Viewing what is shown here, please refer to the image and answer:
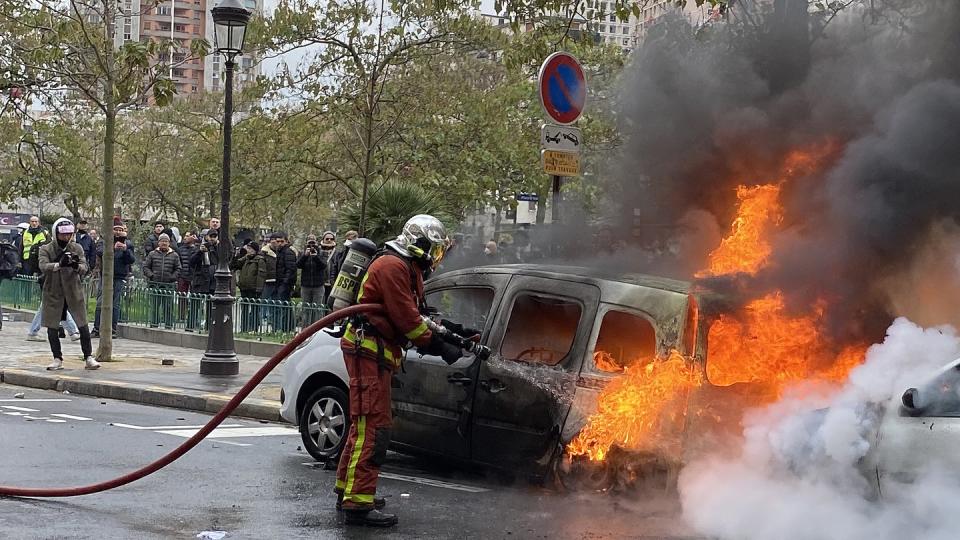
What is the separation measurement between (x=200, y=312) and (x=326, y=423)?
9.97 metres

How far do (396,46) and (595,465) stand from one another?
12671mm

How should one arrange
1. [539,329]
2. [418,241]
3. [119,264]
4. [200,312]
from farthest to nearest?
[119,264]
[200,312]
[539,329]
[418,241]

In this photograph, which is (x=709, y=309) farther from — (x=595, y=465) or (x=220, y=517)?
(x=220, y=517)

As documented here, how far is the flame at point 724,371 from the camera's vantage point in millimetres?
6527

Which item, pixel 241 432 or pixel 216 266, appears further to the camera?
pixel 216 266

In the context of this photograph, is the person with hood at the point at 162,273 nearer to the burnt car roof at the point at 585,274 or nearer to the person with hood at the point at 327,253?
the person with hood at the point at 327,253

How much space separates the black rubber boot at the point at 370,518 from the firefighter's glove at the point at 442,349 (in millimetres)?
927

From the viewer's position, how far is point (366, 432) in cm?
636

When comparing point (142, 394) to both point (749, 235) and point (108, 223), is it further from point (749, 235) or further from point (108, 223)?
point (749, 235)

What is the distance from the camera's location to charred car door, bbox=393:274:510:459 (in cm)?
737

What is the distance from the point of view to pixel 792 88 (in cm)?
798

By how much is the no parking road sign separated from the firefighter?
2.92 m

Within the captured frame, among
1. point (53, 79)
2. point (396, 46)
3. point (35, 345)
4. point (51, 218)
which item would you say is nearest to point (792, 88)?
point (53, 79)

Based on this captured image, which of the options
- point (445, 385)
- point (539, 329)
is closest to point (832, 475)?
point (539, 329)
